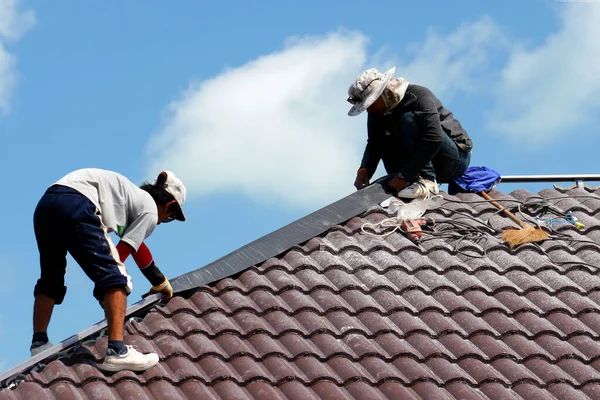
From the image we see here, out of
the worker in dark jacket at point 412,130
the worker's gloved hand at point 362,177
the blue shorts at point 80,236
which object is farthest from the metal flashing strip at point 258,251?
the worker's gloved hand at point 362,177

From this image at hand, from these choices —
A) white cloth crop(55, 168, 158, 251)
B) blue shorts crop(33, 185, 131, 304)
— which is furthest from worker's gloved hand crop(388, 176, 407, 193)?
blue shorts crop(33, 185, 131, 304)

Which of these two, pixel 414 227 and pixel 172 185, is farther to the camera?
pixel 414 227

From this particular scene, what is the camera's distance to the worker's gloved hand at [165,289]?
5977 mm

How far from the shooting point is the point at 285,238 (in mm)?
6809

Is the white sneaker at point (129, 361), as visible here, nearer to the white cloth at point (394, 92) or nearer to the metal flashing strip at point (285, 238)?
the metal flashing strip at point (285, 238)

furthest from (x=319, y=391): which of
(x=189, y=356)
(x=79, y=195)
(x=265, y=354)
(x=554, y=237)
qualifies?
(x=554, y=237)

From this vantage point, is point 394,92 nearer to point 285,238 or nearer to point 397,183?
point 397,183

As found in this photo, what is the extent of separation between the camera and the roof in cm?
516

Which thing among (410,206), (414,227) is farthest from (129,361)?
(410,206)

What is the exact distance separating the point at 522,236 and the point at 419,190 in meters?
0.90

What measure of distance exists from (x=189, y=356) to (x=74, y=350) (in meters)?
0.66

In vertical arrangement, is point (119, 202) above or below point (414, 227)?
below

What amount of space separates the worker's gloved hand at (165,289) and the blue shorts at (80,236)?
0.48 m

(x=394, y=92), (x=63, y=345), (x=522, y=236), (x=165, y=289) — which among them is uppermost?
(x=394, y=92)
